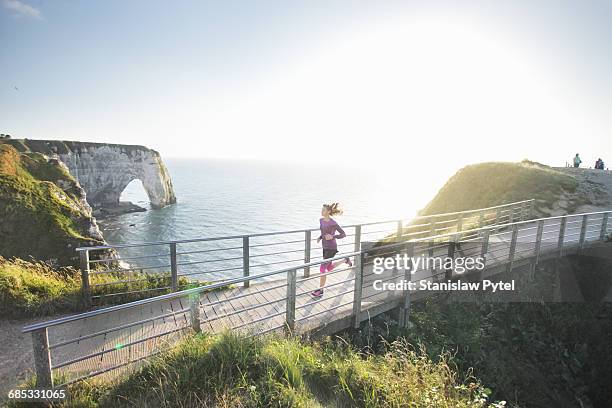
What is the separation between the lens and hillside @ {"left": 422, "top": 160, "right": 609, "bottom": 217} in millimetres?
15016

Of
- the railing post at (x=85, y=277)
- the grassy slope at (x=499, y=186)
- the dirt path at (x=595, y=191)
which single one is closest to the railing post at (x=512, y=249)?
the grassy slope at (x=499, y=186)

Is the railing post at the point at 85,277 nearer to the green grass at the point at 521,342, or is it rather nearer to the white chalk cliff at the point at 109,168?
the green grass at the point at 521,342

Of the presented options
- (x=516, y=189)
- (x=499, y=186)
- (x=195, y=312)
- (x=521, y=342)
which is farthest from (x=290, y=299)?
(x=499, y=186)

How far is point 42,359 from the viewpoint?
2967 mm

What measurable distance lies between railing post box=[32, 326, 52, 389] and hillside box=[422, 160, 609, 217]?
Result: 59.5 ft

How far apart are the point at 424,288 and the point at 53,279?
8419mm

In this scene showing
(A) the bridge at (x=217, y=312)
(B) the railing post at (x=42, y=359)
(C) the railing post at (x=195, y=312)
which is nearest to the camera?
(B) the railing post at (x=42, y=359)

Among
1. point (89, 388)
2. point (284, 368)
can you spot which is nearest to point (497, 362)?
point (284, 368)

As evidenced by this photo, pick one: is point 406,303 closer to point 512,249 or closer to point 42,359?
point 512,249

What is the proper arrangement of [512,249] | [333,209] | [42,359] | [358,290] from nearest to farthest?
[42,359] < [358,290] < [333,209] < [512,249]

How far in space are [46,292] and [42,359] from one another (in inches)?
154

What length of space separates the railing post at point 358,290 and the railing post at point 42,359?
4397 mm

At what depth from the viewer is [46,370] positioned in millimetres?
2986

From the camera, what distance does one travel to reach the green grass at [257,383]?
305 cm
